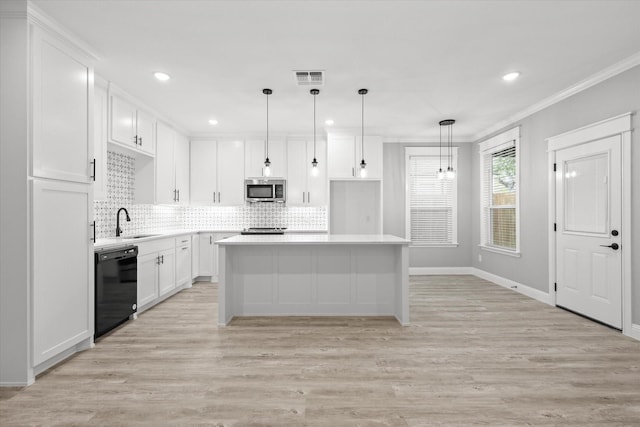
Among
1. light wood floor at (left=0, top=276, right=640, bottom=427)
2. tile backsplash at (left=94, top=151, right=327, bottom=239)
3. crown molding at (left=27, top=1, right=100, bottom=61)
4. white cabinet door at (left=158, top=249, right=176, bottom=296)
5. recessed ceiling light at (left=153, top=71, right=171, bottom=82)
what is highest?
recessed ceiling light at (left=153, top=71, right=171, bottom=82)

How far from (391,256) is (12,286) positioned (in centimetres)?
341

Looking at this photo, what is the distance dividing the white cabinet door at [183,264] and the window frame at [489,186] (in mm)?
5198

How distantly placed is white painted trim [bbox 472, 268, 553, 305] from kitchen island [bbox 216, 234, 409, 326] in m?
2.26

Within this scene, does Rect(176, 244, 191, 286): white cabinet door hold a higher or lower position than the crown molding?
lower

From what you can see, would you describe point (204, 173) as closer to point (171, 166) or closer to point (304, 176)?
point (171, 166)

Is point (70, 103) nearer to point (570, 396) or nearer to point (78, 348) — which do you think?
point (78, 348)

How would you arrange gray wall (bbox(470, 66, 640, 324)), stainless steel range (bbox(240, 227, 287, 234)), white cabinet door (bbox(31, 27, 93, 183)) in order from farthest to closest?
stainless steel range (bbox(240, 227, 287, 234)), gray wall (bbox(470, 66, 640, 324)), white cabinet door (bbox(31, 27, 93, 183))

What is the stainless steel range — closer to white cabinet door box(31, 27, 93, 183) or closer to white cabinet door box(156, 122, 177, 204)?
white cabinet door box(156, 122, 177, 204)

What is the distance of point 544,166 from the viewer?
15.7ft

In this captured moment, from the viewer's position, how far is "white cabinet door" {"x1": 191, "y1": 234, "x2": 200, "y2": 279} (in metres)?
5.97

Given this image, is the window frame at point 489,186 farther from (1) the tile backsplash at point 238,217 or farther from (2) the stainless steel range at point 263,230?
(2) the stainless steel range at point 263,230

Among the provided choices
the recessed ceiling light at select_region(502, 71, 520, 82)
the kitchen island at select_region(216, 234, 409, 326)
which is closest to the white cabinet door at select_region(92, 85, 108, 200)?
the kitchen island at select_region(216, 234, 409, 326)

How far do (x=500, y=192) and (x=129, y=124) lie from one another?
575 centimetres

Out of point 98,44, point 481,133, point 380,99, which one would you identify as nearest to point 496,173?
point 481,133
